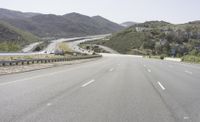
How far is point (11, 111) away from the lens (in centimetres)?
876

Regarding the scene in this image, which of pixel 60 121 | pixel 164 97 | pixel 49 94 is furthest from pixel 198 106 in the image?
pixel 49 94

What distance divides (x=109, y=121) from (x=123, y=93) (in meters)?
4.90

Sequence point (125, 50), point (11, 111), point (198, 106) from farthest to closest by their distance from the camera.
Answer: point (125, 50) < point (198, 106) < point (11, 111)

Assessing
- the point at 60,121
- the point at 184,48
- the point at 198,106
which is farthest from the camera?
the point at 184,48

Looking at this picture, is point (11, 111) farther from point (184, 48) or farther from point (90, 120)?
point (184, 48)

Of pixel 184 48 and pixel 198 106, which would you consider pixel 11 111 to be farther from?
Answer: pixel 184 48

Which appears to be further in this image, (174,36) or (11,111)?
(174,36)

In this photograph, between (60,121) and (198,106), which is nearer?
(60,121)

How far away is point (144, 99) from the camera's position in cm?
1110

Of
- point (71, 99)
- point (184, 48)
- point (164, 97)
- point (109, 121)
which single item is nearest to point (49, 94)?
point (71, 99)

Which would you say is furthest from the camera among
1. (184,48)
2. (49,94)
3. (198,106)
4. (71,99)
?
(184,48)

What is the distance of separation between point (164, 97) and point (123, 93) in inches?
63.1

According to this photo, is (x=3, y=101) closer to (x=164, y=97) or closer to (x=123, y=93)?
(x=123, y=93)

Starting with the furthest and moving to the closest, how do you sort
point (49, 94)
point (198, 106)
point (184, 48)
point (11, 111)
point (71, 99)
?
point (184, 48)
point (49, 94)
point (71, 99)
point (198, 106)
point (11, 111)
